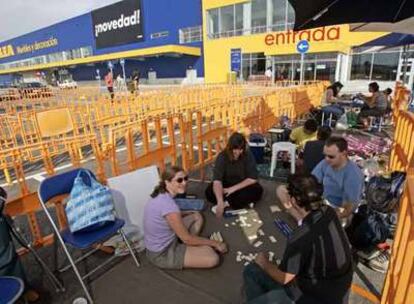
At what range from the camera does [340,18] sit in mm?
3611

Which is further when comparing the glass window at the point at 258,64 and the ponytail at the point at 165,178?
the glass window at the point at 258,64

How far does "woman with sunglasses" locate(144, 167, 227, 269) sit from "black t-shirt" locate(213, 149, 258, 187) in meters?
A: 1.31

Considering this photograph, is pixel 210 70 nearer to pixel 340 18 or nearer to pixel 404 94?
pixel 404 94

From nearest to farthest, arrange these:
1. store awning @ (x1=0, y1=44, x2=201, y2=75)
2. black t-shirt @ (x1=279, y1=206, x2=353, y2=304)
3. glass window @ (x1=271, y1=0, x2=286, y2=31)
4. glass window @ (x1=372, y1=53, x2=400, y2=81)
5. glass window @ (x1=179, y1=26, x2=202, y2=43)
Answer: black t-shirt @ (x1=279, y1=206, x2=353, y2=304), glass window @ (x1=372, y1=53, x2=400, y2=81), glass window @ (x1=271, y1=0, x2=286, y2=31), store awning @ (x1=0, y1=44, x2=201, y2=75), glass window @ (x1=179, y1=26, x2=202, y2=43)

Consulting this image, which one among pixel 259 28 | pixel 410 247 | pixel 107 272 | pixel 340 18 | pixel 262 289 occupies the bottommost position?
pixel 107 272

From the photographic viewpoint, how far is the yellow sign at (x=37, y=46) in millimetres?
54006

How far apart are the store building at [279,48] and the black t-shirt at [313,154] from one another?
52.2ft

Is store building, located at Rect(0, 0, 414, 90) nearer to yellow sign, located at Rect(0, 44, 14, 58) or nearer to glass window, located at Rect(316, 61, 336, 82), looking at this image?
glass window, located at Rect(316, 61, 336, 82)

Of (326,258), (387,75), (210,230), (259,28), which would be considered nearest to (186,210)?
(210,230)

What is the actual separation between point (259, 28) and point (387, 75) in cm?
1148

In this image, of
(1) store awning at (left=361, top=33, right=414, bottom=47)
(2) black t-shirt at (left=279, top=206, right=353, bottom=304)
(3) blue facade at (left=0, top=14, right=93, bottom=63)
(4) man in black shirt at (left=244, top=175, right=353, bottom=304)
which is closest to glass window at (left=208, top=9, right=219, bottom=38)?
(1) store awning at (left=361, top=33, right=414, bottom=47)

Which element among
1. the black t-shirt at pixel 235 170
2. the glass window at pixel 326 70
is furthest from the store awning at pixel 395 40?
the glass window at pixel 326 70

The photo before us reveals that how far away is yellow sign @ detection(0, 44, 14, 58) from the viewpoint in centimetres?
6743

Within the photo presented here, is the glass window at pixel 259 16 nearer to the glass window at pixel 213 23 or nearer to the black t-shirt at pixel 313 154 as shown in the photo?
the glass window at pixel 213 23
